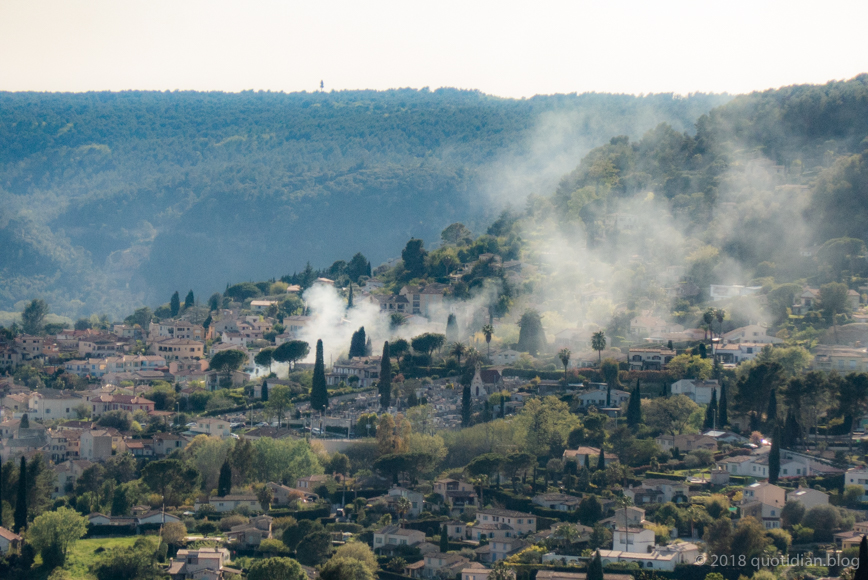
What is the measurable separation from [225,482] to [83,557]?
8.59 meters

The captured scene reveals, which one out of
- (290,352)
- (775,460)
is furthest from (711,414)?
(290,352)

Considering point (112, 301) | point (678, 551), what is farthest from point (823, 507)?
point (112, 301)

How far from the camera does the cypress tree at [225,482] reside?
206 ft

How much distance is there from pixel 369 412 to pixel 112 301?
12448 centimetres

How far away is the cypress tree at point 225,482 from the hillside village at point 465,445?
0.10 meters

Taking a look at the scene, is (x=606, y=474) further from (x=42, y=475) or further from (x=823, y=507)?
(x=42, y=475)

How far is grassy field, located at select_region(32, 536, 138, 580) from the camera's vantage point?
178 ft

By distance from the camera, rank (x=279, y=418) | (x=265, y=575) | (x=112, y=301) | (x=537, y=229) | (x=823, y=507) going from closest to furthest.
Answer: (x=265, y=575), (x=823, y=507), (x=279, y=418), (x=537, y=229), (x=112, y=301)

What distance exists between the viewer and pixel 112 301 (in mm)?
193250

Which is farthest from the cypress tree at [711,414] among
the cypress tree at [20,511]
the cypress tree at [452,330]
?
the cypress tree at [20,511]

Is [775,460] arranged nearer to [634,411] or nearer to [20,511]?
[634,411]

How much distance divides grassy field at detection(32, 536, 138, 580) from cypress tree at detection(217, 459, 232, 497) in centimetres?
547

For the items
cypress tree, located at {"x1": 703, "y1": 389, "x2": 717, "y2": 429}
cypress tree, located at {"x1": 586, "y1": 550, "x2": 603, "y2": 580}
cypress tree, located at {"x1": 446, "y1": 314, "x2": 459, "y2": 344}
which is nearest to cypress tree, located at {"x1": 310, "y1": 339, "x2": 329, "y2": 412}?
cypress tree, located at {"x1": 446, "y1": 314, "x2": 459, "y2": 344}

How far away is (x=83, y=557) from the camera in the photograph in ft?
183
